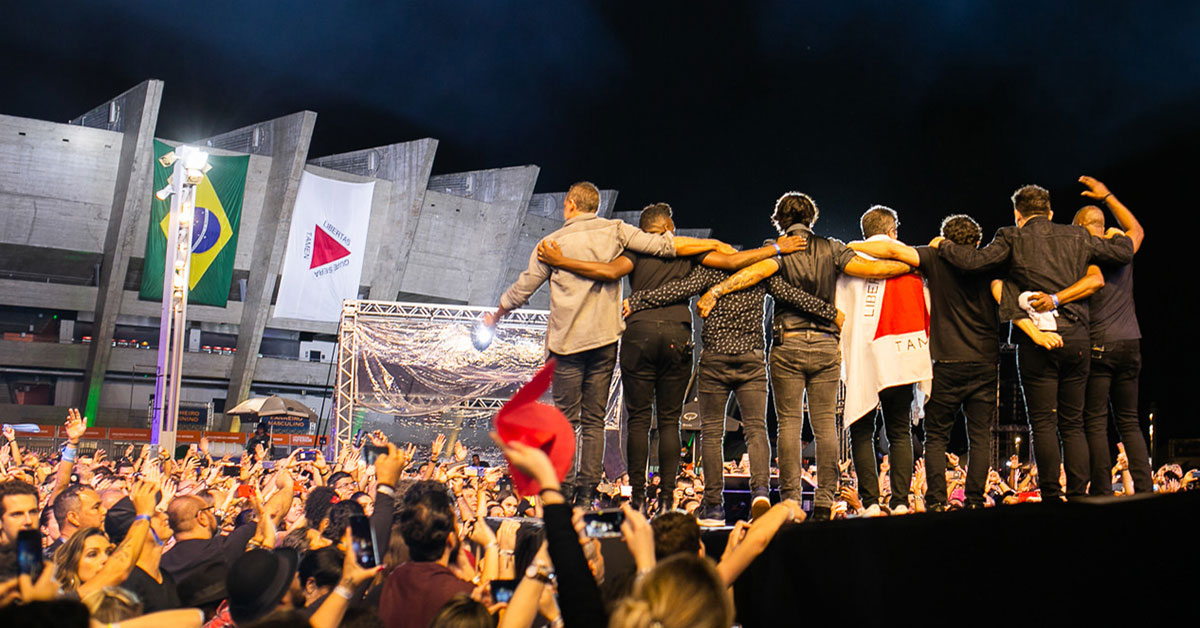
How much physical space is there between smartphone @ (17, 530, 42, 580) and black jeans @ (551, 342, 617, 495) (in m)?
3.16

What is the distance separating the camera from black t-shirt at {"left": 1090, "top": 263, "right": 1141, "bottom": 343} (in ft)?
17.7

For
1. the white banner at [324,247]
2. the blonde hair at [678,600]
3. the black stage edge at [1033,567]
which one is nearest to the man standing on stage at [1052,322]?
the black stage edge at [1033,567]

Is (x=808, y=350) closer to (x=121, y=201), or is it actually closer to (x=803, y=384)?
(x=803, y=384)

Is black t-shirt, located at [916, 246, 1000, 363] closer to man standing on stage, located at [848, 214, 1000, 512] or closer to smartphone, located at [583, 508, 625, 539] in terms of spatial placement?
man standing on stage, located at [848, 214, 1000, 512]

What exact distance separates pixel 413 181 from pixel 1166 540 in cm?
3608

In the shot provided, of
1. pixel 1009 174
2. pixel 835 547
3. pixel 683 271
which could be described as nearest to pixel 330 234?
pixel 1009 174

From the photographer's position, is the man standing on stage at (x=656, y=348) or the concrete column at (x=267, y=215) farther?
the concrete column at (x=267, y=215)

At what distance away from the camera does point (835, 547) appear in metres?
3.22

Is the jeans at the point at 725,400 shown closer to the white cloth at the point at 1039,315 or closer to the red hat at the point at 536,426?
the white cloth at the point at 1039,315

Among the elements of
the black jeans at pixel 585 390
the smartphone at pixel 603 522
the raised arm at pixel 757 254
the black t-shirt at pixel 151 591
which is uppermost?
the raised arm at pixel 757 254

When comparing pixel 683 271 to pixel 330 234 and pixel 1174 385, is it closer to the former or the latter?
pixel 1174 385

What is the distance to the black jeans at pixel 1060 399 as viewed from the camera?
16.9ft

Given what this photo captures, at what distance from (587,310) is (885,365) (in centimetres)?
173

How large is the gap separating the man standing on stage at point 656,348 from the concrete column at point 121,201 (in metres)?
31.6
